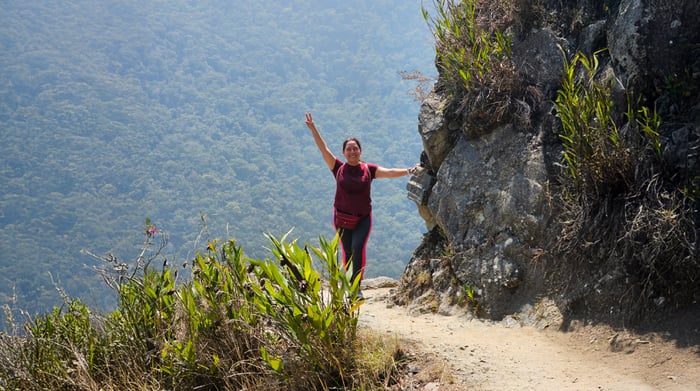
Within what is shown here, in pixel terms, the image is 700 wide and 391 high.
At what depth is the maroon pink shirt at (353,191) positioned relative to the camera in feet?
22.9

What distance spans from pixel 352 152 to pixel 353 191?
0.47 m

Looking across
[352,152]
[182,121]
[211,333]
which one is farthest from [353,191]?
[182,121]

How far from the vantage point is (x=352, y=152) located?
7012mm

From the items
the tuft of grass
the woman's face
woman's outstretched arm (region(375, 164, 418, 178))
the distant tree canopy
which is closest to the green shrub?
the tuft of grass

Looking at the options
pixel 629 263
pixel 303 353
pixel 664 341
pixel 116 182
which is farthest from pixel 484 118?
pixel 116 182

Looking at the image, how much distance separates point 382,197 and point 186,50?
3866 centimetres

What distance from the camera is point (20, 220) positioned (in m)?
56.0

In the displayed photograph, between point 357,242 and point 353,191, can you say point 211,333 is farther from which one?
point 353,191

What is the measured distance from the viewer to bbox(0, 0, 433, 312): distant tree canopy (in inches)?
2215

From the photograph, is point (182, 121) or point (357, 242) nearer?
point (357, 242)

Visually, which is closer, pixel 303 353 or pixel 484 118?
pixel 303 353

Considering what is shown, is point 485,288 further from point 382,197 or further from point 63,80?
point 63,80

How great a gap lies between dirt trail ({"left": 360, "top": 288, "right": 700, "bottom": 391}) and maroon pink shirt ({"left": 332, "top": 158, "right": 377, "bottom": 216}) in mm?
1764

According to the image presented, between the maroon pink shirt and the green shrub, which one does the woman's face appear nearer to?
the maroon pink shirt
